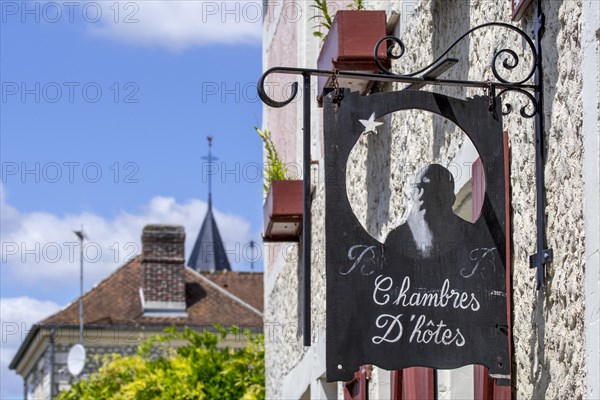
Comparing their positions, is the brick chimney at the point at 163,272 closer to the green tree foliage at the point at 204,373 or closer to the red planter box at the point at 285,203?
the green tree foliage at the point at 204,373

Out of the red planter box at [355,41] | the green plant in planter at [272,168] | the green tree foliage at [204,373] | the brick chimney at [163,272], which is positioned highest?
the red planter box at [355,41]

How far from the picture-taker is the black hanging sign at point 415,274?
4.27 metres

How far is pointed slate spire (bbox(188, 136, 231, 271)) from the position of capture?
58.9m

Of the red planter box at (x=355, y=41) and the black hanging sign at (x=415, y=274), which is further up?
the red planter box at (x=355, y=41)

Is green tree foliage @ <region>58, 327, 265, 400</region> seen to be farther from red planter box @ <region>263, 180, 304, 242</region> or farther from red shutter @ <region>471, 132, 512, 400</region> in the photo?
red shutter @ <region>471, 132, 512, 400</region>

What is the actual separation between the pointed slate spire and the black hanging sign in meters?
53.8

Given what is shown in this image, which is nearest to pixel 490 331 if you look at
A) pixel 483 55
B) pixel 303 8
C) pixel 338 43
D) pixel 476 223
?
pixel 476 223

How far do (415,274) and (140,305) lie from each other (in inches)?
1179

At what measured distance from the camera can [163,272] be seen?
34.1 meters

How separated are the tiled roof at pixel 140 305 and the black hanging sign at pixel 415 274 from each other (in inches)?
1122

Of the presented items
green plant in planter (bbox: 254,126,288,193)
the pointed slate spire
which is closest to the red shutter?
green plant in planter (bbox: 254,126,288,193)

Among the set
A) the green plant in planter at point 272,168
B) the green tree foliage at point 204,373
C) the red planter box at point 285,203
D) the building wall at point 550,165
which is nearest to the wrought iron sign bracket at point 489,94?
the building wall at point 550,165

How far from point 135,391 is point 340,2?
866 cm

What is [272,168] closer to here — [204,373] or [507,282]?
[507,282]
